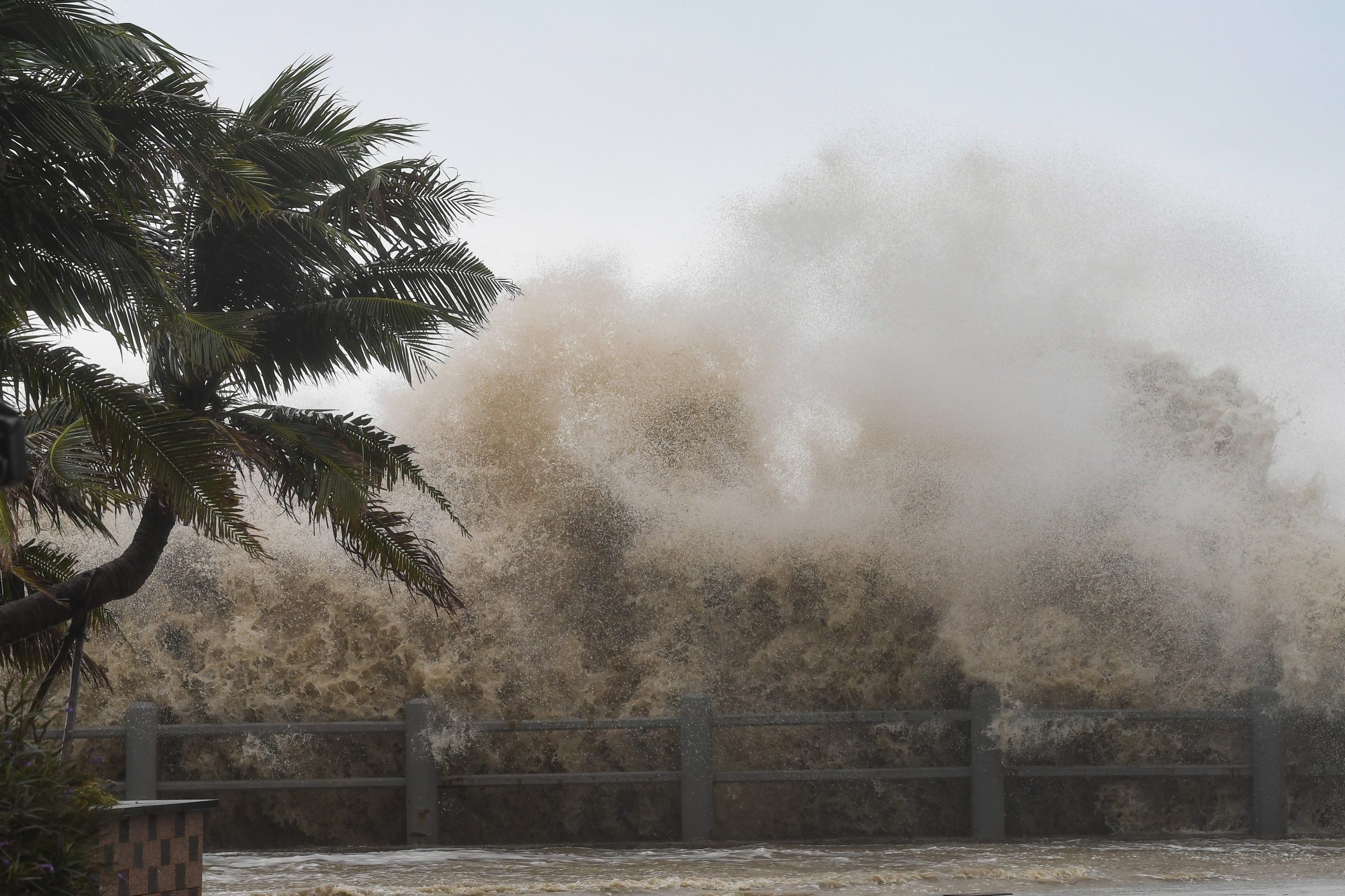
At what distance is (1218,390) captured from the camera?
1555 centimetres

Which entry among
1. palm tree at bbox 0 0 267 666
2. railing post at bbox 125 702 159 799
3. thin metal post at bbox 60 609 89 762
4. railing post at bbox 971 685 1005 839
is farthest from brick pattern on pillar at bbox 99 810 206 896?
railing post at bbox 971 685 1005 839

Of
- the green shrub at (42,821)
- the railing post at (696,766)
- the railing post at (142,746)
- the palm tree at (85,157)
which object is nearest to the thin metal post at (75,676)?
the green shrub at (42,821)

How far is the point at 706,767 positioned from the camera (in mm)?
12117

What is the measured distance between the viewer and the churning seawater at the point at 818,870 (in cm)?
978

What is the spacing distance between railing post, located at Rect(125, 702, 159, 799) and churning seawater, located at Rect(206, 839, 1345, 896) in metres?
0.97

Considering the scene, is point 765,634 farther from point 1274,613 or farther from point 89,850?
point 89,850

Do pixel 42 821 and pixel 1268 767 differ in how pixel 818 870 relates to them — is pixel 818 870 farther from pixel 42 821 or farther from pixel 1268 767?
pixel 42 821

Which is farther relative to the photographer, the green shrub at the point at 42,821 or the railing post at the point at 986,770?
the railing post at the point at 986,770

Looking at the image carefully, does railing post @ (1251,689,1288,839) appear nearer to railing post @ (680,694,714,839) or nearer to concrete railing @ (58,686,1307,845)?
concrete railing @ (58,686,1307,845)

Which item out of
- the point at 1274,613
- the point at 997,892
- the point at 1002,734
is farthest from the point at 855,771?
the point at 1274,613

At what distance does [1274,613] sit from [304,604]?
10374 mm

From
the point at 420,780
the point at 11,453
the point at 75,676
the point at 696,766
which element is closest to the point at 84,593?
the point at 75,676

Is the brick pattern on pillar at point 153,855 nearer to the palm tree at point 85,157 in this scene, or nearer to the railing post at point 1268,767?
the palm tree at point 85,157

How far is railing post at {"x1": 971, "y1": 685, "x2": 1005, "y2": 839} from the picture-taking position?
12047 mm
